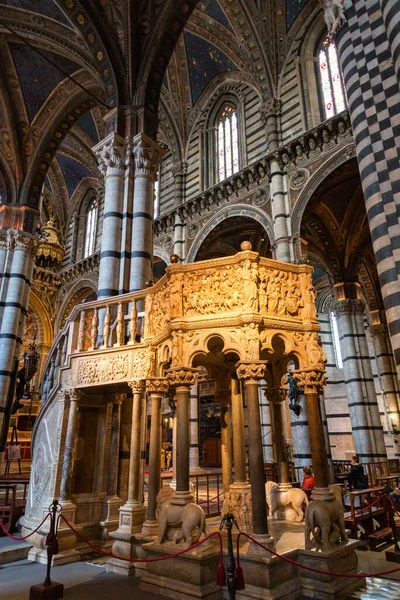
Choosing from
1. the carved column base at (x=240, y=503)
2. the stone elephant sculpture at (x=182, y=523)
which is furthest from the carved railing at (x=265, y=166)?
the stone elephant sculpture at (x=182, y=523)

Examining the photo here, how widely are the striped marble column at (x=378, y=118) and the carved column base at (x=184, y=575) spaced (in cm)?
335

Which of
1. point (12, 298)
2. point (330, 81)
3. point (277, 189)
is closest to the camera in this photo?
point (277, 189)

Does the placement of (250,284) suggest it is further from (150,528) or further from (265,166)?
(265,166)

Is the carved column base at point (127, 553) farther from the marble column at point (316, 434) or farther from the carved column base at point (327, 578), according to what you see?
the marble column at point (316, 434)

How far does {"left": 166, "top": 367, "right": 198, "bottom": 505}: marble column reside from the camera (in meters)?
4.62

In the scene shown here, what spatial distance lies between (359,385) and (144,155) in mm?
13094

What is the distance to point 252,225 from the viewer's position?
1741 cm

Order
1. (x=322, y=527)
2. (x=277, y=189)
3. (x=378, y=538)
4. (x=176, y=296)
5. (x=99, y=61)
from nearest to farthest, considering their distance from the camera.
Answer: (x=322, y=527), (x=176, y=296), (x=378, y=538), (x=99, y=61), (x=277, y=189)

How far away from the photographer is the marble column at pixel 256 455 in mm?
4195

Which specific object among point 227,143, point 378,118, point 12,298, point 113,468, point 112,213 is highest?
point 227,143

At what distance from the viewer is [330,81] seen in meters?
13.9

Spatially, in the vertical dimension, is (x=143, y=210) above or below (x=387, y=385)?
above

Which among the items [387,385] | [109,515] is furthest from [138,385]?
[387,385]

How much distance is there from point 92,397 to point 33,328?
18.9m
